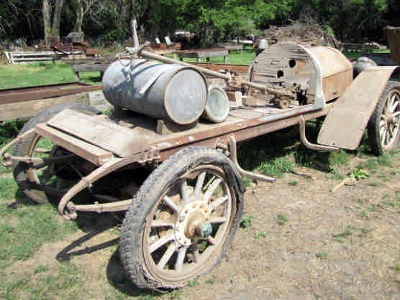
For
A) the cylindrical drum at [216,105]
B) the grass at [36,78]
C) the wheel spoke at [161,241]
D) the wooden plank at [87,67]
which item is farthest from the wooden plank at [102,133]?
the grass at [36,78]

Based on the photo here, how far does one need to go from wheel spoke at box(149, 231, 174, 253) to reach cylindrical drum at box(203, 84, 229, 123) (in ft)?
3.75

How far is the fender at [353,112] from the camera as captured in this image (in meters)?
4.17

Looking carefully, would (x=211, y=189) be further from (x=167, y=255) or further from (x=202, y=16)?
(x=202, y=16)

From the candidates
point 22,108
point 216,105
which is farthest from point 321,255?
point 22,108

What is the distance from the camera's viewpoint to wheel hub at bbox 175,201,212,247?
257 centimetres

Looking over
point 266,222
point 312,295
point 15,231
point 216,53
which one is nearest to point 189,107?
point 266,222

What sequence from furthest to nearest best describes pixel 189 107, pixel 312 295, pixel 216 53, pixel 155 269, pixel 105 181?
1. pixel 216 53
2. pixel 105 181
3. pixel 189 107
4. pixel 312 295
5. pixel 155 269

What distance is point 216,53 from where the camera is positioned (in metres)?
14.1

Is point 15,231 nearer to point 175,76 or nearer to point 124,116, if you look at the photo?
point 124,116

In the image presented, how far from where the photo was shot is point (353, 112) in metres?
4.37

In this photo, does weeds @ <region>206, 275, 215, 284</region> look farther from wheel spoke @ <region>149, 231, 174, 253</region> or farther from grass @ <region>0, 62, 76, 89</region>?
grass @ <region>0, 62, 76, 89</region>

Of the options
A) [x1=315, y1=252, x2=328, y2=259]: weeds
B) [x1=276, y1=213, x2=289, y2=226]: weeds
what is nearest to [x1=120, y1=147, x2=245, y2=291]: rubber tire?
[x1=315, y1=252, x2=328, y2=259]: weeds

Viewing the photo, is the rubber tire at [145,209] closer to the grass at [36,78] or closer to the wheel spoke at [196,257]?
the wheel spoke at [196,257]

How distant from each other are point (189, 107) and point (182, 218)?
89 cm
